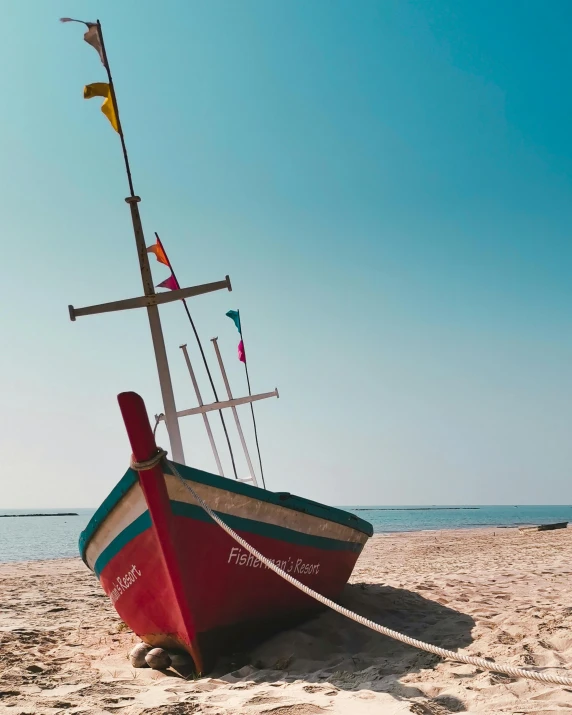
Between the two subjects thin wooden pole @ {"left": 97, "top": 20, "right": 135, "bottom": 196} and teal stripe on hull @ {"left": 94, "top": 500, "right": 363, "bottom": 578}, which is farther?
thin wooden pole @ {"left": 97, "top": 20, "right": 135, "bottom": 196}

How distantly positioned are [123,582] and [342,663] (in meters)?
2.09

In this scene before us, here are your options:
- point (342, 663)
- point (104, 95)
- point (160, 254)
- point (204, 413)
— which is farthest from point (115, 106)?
point (342, 663)

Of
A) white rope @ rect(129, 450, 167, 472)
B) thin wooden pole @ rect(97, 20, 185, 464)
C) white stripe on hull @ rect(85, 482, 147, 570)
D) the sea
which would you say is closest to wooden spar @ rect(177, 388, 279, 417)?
thin wooden pole @ rect(97, 20, 185, 464)

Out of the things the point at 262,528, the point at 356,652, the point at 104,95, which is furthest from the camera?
the point at 104,95

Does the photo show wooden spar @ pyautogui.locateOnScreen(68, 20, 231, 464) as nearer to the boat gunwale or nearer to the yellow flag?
the yellow flag

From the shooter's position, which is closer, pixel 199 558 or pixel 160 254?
pixel 199 558

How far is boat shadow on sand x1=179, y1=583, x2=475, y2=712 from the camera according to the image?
3.50 metres

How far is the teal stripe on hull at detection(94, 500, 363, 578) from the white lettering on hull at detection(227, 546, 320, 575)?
0.55ft

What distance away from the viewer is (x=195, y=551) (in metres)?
4.15

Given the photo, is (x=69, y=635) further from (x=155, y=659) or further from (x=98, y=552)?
(x=155, y=659)

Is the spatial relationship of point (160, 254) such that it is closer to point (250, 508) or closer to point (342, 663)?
point (250, 508)

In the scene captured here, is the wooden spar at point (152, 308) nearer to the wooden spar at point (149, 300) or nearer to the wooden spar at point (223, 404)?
the wooden spar at point (149, 300)

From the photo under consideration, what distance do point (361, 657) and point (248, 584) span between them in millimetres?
1063

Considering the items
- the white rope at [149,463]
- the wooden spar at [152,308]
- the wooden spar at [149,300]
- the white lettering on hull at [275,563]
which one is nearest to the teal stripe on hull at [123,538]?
the white rope at [149,463]
